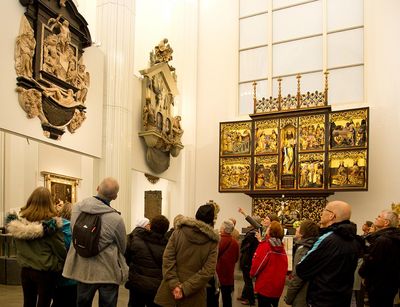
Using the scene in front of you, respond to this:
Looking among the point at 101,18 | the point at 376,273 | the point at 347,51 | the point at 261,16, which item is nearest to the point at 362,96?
the point at 347,51

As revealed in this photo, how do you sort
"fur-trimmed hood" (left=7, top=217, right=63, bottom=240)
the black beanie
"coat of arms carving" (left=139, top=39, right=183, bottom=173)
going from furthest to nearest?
"coat of arms carving" (left=139, top=39, right=183, bottom=173) → the black beanie → "fur-trimmed hood" (left=7, top=217, right=63, bottom=240)

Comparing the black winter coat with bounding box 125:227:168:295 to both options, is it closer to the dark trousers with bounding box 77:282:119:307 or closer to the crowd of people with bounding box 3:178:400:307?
the crowd of people with bounding box 3:178:400:307

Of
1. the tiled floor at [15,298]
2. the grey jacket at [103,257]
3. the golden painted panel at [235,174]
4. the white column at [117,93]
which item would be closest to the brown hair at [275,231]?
the grey jacket at [103,257]

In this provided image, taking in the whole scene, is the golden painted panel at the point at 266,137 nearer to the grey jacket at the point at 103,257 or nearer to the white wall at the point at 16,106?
the white wall at the point at 16,106

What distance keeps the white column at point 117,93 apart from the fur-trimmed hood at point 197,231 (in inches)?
259

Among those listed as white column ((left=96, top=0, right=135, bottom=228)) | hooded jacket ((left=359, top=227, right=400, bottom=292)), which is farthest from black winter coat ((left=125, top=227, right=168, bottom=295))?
white column ((left=96, top=0, right=135, bottom=228))

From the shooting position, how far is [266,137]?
519 inches

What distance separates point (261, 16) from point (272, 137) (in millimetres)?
4790

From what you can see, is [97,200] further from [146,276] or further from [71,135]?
[71,135]

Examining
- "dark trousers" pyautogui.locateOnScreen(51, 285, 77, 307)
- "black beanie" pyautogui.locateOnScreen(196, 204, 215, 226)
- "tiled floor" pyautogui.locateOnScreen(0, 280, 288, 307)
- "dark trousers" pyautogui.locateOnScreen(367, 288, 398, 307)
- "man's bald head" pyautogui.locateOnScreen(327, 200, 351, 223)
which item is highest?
"man's bald head" pyautogui.locateOnScreen(327, 200, 351, 223)

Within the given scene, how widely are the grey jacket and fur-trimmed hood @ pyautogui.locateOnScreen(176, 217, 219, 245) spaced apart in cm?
57

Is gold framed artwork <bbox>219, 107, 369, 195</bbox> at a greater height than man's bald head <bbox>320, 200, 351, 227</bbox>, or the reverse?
gold framed artwork <bbox>219, 107, 369, 195</bbox>

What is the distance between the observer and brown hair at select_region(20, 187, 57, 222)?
13.1 feet

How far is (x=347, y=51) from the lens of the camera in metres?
13.9
